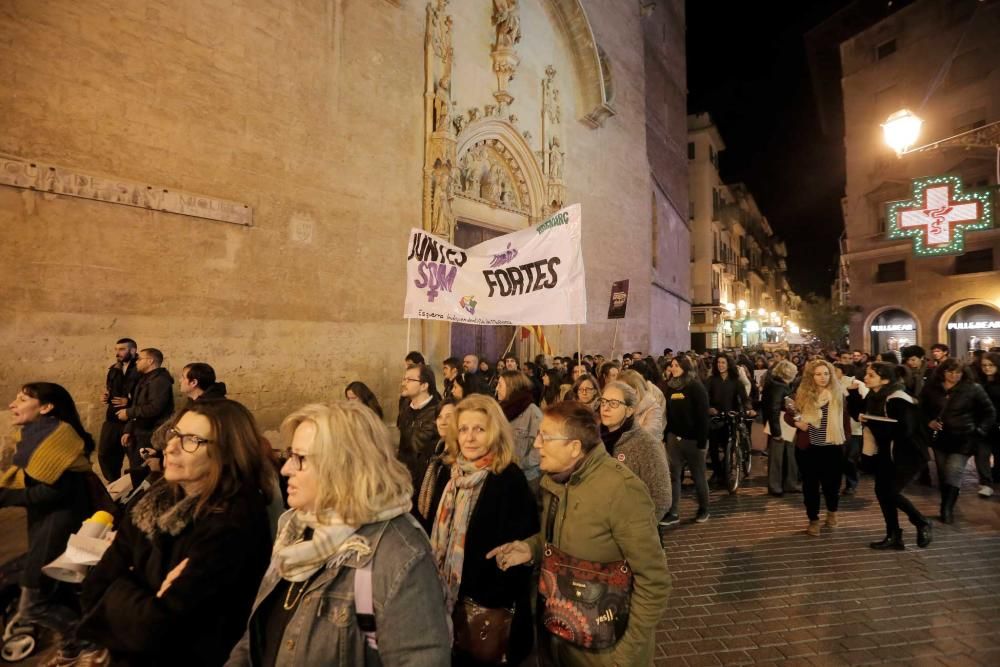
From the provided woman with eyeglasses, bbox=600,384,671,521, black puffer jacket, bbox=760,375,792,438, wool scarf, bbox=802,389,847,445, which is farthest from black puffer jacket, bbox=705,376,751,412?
woman with eyeglasses, bbox=600,384,671,521

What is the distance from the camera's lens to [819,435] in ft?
17.9

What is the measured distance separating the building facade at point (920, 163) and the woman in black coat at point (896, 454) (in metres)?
19.1

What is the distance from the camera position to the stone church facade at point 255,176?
6.16m

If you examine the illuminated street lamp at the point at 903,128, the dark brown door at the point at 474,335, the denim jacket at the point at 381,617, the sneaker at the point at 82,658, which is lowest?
the sneaker at the point at 82,658

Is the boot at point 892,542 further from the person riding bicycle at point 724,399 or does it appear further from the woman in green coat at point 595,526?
the woman in green coat at point 595,526

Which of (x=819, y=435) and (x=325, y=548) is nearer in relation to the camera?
(x=325, y=548)

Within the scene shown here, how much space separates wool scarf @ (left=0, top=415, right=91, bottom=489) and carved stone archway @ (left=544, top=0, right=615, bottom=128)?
15874 mm

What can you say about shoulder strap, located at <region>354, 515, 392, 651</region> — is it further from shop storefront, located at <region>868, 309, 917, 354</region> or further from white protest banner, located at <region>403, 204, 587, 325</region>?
shop storefront, located at <region>868, 309, 917, 354</region>

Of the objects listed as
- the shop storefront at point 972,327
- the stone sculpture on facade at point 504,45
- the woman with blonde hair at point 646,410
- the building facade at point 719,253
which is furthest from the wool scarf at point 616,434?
the building facade at point 719,253

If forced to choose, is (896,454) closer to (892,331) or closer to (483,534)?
(483,534)

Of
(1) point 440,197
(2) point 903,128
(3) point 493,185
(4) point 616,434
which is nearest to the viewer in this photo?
(4) point 616,434

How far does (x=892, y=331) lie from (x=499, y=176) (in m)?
23.9

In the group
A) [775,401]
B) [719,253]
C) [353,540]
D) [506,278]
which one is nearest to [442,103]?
[506,278]

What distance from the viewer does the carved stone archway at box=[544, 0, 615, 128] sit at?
1539cm
